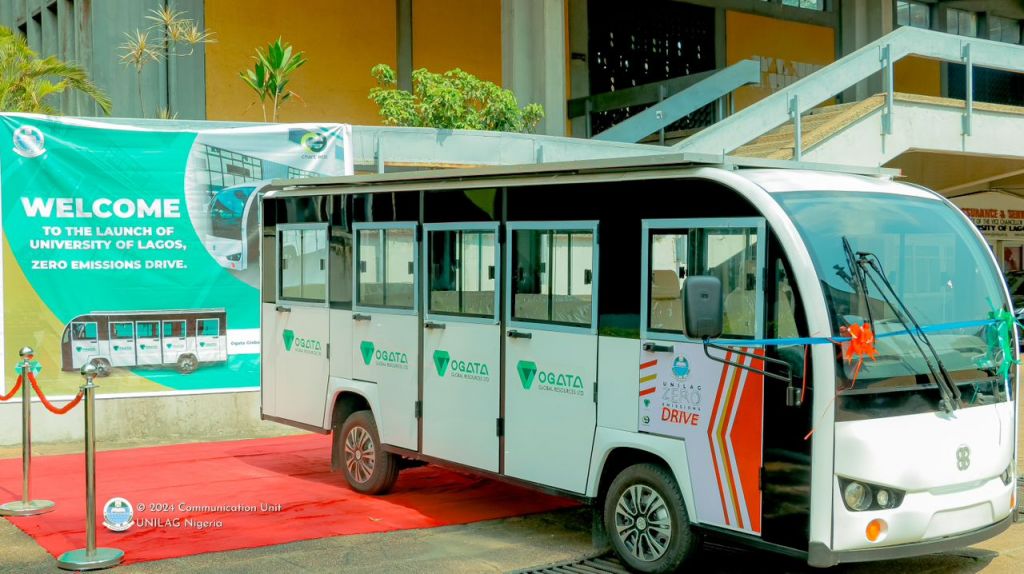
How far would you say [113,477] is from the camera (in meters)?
10.5

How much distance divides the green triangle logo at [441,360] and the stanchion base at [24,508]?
3.24m

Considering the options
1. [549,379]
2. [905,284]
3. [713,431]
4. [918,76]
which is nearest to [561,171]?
[549,379]

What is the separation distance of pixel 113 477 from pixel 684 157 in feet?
20.8

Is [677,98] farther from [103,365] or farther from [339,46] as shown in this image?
[103,365]

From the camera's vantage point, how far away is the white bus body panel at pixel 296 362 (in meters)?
10.2

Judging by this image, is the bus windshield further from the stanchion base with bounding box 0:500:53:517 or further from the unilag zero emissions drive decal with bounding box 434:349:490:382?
the stanchion base with bounding box 0:500:53:517

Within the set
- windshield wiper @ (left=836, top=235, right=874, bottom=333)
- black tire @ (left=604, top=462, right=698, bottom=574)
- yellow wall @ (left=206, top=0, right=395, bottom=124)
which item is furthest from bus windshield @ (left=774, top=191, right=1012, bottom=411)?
yellow wall @ (left=206, top=0, right=395, bottom=124)

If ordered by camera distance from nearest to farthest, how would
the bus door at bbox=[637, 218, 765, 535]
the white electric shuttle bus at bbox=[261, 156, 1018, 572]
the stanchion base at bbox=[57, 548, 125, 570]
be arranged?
the white electric shuttle bus at bbox=[261, 156, 1018, 572]
the bus door at bbox=[637, 218, 765, 535]
the stanchion base at bbox=[57, 548, 125, 570]

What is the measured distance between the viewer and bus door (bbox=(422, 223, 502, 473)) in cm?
847

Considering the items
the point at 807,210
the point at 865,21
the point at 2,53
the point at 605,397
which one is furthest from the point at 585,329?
the point at 865,21

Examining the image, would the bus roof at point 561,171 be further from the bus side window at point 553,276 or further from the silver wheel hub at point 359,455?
the silver wheel hub at point 359,455

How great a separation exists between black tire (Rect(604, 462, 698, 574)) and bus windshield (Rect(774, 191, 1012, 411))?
1.36 metres

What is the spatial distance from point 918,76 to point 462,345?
28.3 meters

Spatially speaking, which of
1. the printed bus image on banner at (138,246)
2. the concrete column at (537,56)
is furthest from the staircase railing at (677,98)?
the printed bus image on banner at (138,246)
